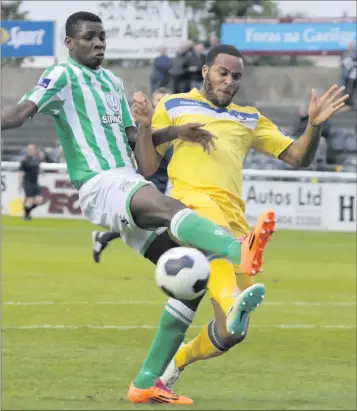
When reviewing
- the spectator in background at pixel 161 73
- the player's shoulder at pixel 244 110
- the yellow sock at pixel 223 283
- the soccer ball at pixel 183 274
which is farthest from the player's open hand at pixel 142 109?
the spectator in background at pixel 161 73

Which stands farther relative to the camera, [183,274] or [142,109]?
[142,109]

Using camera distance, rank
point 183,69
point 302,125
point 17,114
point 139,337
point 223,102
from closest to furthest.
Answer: point 17,114, point 223,102, point 139,337, point 302,125, point 183,69

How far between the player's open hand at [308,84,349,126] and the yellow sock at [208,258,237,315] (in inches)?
40.6

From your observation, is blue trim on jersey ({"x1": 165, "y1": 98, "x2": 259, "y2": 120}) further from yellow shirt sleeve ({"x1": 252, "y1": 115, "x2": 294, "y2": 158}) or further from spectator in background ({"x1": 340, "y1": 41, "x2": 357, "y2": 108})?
spectator in background ({"x1": 340, "y1": 41, "x2": 357, "y2": 108})

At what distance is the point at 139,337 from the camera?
1120 cm

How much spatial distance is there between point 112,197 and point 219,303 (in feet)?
2.90

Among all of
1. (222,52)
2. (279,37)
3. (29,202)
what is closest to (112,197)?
(222,52)

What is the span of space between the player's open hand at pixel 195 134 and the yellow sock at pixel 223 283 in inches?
28.1

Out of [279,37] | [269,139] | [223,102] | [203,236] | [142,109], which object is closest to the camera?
[203,236]

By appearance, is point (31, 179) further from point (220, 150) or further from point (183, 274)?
point (183, 274)

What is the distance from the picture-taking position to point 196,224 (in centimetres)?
668

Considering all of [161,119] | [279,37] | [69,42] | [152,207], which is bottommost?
[279,37]

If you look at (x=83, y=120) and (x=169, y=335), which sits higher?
(x=83, y=120)

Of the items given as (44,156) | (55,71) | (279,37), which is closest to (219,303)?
(55,71)
